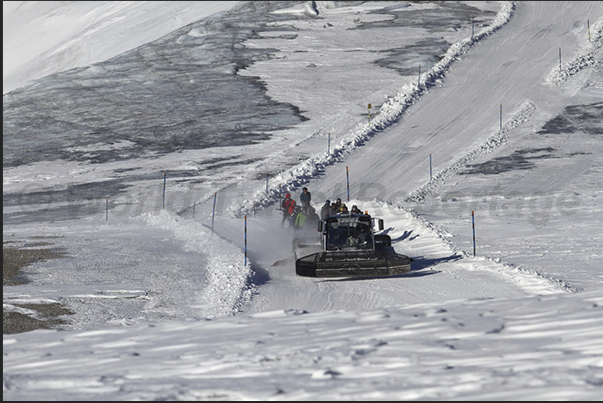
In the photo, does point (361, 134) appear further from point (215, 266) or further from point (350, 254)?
point (350, 254)

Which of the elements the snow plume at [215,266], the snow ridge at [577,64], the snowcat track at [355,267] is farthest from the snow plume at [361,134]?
the snowcat track at [355,267]

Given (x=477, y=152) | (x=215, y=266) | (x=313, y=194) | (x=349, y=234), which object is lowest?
(x=215, y=266)

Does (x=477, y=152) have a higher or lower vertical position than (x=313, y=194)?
higher

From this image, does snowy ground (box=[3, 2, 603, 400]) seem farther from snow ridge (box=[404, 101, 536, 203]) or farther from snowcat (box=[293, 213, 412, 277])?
snowcat (box=[293, 213, 412, 277])

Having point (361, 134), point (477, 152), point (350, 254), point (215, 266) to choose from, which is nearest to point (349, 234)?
point (350, 254)

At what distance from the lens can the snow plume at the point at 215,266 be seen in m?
13.2

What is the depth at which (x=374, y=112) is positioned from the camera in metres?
40.1

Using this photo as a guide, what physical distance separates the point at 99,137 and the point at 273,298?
2812 centimetres

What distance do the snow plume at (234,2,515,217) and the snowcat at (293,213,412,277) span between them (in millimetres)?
9872

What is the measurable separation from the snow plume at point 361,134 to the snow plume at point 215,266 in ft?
11.0

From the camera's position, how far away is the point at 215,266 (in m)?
17.1

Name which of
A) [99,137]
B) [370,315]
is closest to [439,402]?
[370,315]

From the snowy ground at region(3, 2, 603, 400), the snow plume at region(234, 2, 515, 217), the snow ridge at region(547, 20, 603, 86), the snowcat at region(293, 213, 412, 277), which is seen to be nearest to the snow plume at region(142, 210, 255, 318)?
the snowy ground at region(3, 2, 603, 400)

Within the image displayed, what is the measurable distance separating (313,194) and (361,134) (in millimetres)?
7838
